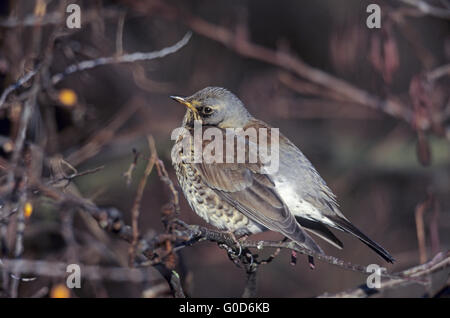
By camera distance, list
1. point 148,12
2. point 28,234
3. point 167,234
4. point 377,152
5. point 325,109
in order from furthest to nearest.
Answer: point 325,109 → point 377,152 → point 148,12 → point 28,234 → point 167,234

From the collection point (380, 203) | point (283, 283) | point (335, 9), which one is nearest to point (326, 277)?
point (283, 283)

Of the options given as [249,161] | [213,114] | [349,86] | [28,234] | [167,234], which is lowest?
[167,234]

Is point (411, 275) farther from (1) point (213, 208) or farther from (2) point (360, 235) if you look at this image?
(1) point (213, 208)

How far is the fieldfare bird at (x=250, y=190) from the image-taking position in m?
3.78

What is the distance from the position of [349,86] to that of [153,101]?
8.88ft

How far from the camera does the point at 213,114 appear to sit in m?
4.21

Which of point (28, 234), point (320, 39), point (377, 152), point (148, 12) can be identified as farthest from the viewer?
point (320, 39)

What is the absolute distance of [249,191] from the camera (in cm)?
383

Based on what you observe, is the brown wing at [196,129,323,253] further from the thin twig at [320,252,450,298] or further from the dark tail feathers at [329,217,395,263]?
the thin twig at [320,252,450,298]

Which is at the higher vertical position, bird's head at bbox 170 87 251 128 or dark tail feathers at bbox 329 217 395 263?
bird's head at bbox 170 87 251 128

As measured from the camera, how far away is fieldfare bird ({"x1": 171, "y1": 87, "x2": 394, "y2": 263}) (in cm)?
378

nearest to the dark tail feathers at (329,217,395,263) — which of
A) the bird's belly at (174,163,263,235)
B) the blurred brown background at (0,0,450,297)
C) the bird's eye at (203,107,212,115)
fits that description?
the bird's belly at (174,163,263,235)

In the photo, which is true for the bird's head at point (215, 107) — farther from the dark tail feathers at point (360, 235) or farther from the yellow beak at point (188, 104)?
the dark tail feathers at point (360, 235)

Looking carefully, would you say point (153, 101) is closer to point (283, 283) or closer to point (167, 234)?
point (283, 283)
